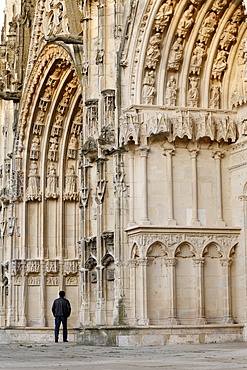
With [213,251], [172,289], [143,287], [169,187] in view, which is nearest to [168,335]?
[172,289]

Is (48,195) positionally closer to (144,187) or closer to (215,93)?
(144,187)

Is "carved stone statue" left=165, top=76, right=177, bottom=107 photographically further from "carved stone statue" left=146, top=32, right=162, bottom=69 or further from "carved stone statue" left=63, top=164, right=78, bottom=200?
"carved stone statue" left=63, top=164, right=78, bottom=200

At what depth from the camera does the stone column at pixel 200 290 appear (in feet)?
82.9

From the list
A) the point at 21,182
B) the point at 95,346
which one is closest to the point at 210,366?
the point at 95,346

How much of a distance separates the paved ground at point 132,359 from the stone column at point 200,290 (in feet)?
9.62

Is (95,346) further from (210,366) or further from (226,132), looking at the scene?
(210,366)

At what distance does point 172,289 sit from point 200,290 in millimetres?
768

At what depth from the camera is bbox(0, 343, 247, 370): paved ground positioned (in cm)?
1562

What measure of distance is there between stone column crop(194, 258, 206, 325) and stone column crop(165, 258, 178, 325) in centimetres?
63

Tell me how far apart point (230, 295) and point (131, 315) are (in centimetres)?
265

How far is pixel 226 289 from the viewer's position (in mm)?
25641

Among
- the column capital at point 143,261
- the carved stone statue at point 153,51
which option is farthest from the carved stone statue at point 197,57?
the column capital at point 143,261

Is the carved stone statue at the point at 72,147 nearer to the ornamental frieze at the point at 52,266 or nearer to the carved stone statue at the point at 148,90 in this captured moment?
the ornamental frieze at the point at 52,266

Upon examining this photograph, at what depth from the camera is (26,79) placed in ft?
120
